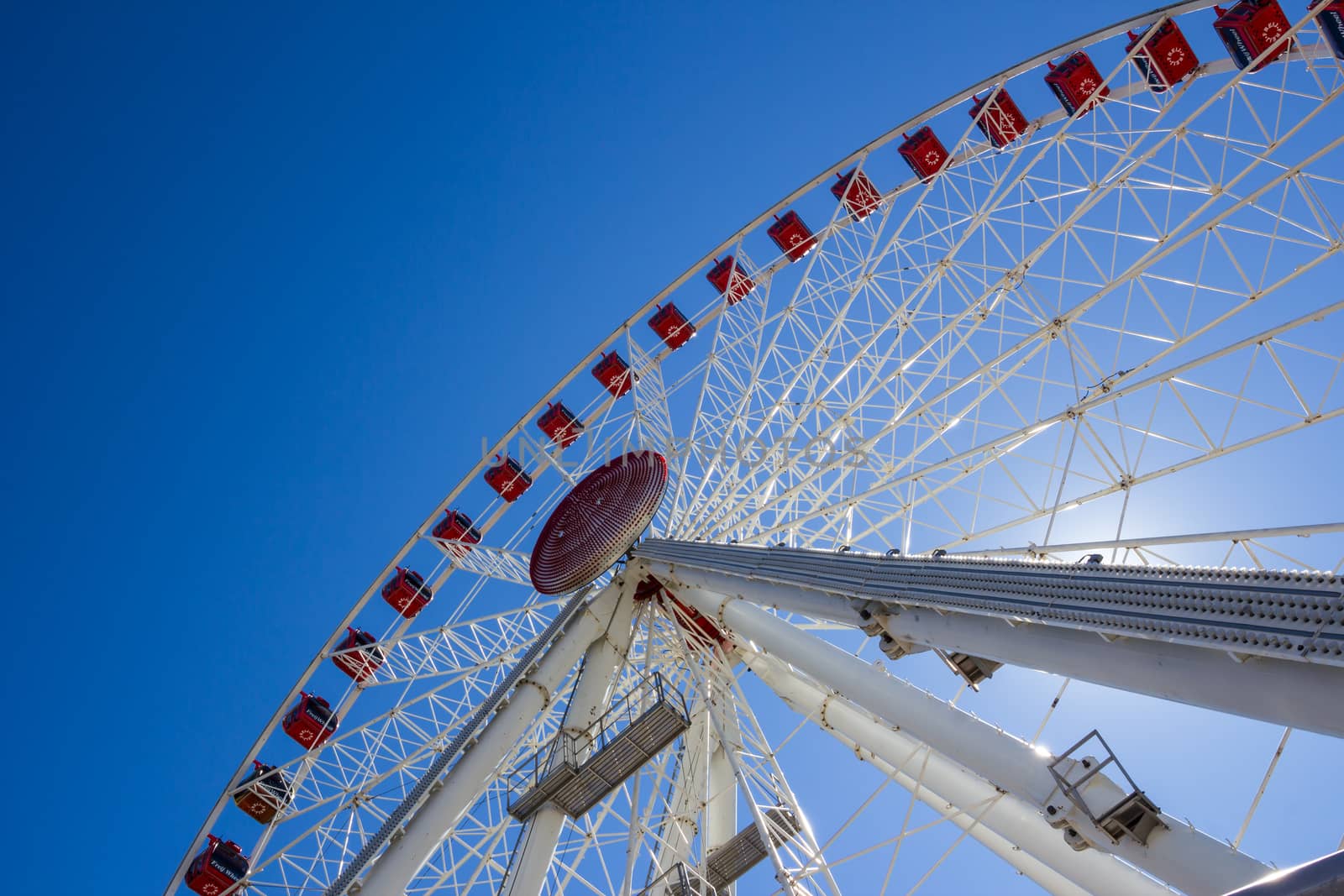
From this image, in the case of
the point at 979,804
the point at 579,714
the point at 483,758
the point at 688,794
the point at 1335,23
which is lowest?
the point at 688,794

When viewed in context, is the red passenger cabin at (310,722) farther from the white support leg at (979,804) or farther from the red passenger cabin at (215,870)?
the white support leg at (979,804)

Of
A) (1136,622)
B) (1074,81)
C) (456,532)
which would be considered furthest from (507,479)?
(1136,622)

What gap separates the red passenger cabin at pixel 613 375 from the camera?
27.5 metres

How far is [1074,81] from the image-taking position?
65.8 ft

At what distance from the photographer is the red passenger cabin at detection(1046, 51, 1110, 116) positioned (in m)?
20.0

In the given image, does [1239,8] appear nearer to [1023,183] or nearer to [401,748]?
[1023,183]

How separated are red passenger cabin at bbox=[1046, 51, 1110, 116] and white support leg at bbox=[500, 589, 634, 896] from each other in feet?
44.2

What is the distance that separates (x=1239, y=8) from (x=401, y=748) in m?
23.4

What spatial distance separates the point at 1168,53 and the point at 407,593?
22.7 meters

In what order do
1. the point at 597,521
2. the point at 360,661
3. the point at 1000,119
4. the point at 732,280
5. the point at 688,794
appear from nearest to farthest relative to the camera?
the point at 688,794, the point at 1000,119, the point at 597,521, the point at 732,280, the point at 360,661

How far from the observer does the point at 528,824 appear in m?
17.2

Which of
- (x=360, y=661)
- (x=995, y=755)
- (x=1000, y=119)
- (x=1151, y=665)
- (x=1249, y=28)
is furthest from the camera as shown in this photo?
(x=360, y=661)

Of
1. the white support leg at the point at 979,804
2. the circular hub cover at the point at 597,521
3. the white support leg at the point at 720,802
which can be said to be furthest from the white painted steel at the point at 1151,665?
the circular hub cover at the point at 597,521

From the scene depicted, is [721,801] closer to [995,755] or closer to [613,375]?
[995,755]
